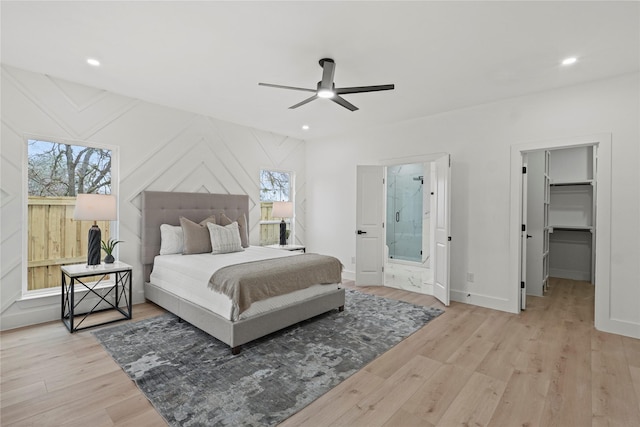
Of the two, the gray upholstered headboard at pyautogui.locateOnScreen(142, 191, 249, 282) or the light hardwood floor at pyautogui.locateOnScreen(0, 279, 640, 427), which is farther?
the gray upholstered headboard at pyautogui.locateOnScreen(142, 191, 249, 282)

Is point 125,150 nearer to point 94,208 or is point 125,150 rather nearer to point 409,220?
point 94,208

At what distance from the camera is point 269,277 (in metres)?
2.99

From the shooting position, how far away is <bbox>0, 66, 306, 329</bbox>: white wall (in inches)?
127

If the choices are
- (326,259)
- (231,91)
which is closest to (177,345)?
(326,259)

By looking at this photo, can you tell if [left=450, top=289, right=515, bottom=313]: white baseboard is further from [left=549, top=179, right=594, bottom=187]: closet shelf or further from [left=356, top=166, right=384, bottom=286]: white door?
[left=549, top=179, right=594, bottom=187]: closet shelf

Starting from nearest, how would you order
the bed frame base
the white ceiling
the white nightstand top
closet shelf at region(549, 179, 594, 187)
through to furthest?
1. the white ceiling
2. the bed frame base
3. the white nightstand top
4. closet shelf at region(549, 179, 594, 187)

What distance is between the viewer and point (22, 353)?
2.71 metres

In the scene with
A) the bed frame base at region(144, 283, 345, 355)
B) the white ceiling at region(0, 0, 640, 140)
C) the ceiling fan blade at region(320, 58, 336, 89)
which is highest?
the white ceiling at region(0, 0, 640, 140)

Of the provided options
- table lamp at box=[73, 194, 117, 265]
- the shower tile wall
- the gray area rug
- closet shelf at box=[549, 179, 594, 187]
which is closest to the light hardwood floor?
the gray area rug

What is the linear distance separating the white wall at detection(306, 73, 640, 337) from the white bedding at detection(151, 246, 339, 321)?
2.11 metres

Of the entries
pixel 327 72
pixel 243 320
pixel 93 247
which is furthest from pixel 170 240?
pixel 327 72

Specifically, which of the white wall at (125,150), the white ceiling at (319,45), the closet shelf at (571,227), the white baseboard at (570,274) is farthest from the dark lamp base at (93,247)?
the white baseboard at (570,274)

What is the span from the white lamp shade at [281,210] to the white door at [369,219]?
1228mm

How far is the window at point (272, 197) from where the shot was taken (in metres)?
5.78
